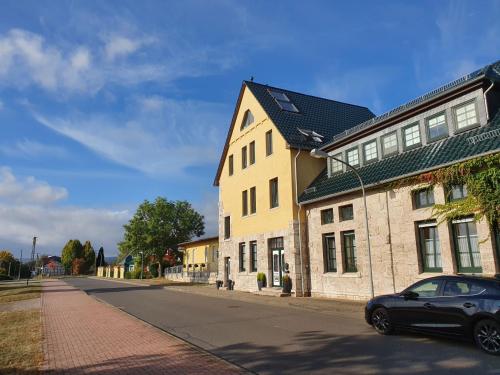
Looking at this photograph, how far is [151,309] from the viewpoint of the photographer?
1775cm

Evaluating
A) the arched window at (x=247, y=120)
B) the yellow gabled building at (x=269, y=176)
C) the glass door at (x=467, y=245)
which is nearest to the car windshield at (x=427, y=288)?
the glass door at (x=467, y=245)

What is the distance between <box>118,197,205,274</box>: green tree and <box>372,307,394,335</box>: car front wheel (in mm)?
47249

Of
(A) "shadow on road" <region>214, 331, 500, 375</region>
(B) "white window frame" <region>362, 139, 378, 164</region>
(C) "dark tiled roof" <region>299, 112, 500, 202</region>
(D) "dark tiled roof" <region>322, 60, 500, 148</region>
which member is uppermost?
(D) "dark tiled roof" <region>322, 60, 500, 148</region>

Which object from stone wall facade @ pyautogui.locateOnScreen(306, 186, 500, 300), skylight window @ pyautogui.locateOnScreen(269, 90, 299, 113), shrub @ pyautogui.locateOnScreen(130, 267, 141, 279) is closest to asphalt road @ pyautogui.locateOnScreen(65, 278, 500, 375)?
stone wall facade @ pyautogui.locateOnScreen(306, 186, 500, 300)

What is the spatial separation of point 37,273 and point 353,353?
388ft

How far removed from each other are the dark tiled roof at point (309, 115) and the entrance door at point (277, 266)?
615 cm

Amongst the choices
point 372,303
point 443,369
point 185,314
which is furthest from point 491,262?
point 185,314

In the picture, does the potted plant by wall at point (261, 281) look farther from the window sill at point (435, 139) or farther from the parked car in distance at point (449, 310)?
the parked car in distance at point (449, 310)

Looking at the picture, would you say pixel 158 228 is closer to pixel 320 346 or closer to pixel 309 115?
pixel 309 115

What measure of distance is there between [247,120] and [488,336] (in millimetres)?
22146

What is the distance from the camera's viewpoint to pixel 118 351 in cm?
889

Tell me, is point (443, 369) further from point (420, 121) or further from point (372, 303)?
point (420, 121)

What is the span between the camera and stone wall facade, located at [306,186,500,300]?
14180 mm

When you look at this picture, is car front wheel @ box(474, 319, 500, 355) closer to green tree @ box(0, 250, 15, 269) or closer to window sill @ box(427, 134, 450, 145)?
window sill @ box(427, 134, 450, 145)
